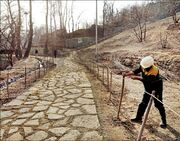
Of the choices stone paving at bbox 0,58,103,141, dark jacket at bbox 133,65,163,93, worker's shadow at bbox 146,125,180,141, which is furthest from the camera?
dark jacket at bbox 133,65,163,93

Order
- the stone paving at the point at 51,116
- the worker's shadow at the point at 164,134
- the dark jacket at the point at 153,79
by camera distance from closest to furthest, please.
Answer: the worker's shadow at the point at 164,134 < the stone paving at the point at 51,116 < the dark jacket at the point at 153,79

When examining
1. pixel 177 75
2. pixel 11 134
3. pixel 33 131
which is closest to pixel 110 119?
pixel 33 131

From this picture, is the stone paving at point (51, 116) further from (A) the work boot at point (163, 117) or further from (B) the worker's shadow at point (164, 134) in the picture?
(A) the work boot at point (163, 117)

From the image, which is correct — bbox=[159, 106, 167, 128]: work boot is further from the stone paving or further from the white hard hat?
the stone paving

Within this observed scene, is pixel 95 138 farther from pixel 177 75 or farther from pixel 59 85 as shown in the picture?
pixel 177 75

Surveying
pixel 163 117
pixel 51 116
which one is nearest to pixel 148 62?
pixel 163 117

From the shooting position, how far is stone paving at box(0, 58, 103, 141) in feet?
17.1

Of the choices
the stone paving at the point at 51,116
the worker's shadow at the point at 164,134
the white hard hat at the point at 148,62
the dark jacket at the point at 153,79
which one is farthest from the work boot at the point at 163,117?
the stone paving at the point at 51,116

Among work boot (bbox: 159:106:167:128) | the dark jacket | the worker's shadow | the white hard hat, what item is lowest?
the worker's shadow

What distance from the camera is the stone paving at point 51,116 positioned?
5.21 meters

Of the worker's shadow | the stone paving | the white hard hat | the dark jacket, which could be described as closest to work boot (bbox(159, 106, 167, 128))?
the worker's shadow

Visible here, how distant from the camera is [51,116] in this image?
636 centimetres

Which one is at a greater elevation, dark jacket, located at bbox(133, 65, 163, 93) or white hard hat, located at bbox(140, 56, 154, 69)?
white hard hat, located at bbox(140, 56, 154, 69)

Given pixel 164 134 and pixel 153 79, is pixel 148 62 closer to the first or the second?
pixel 153 79
